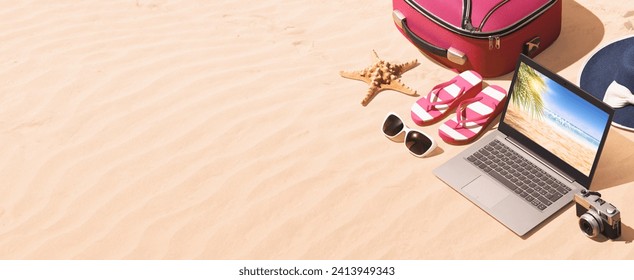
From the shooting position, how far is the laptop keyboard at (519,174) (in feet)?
15.8

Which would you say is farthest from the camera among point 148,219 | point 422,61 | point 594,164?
point 422,61

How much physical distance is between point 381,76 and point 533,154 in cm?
123

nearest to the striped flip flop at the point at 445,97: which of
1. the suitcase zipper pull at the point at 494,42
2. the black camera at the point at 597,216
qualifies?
the suitcase zipper pull at the point at 494,42

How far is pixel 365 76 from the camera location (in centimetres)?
584

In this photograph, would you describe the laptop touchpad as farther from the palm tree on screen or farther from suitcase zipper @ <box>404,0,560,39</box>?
suitcase zipper @ <box>404,0,560,39</box>

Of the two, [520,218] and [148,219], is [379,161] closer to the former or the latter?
[520,218]

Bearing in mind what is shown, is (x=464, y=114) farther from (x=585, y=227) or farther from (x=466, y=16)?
(x=585, y=227)

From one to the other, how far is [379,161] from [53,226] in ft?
6.47

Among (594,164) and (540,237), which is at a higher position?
(594,164)

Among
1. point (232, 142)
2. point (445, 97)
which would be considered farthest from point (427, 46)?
point (232, 142)

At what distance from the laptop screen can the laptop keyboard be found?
145mm

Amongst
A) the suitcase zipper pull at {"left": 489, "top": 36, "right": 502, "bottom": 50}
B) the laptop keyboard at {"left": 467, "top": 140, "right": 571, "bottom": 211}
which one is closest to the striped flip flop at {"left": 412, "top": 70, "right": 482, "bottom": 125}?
the suitcase zipper pull at {"left": 489, "top": 36, "right": 502, "bottom": 50}

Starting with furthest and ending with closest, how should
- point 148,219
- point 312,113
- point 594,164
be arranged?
point 312,113, point 148,219, point 594,164
